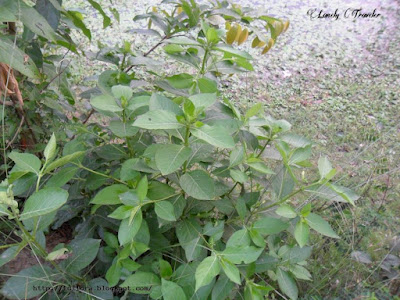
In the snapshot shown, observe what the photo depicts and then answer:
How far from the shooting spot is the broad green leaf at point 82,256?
105 cm

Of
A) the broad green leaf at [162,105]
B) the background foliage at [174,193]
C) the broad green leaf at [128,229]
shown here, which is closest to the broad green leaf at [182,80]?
the background foliage at [174,193]

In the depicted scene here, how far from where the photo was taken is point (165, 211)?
90cm

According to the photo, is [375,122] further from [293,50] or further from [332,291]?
[332,291]

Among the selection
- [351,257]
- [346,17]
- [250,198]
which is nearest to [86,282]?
[250,198]

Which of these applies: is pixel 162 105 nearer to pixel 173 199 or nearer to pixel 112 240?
pixel 173 199

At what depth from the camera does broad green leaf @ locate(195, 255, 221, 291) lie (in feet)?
2.61

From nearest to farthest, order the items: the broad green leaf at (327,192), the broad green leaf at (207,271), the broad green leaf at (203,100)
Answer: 1. the broad green leaf at (207,271)
2. the broad green leaf at (203,100)
3. the broad green leaf at (327,192)

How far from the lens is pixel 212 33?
1044 mm

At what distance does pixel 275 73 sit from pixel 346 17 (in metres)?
1.85

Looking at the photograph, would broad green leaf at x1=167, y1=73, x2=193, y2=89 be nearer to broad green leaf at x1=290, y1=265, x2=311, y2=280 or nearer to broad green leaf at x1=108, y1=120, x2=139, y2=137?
broad green leaf at x1=108, y1=120, x2=139, y2=137

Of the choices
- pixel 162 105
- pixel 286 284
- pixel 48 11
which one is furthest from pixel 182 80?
pixel 286 284

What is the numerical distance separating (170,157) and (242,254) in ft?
0.91

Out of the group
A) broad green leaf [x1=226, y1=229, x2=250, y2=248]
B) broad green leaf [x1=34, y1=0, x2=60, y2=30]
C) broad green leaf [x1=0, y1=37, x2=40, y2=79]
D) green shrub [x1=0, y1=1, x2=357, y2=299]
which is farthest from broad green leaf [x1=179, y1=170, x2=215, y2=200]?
broad green leaf [x1=34, y1=0, x2=60, y2=30]

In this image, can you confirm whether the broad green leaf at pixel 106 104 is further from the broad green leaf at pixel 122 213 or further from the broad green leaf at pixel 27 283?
the broad green leaf at pixel 27 283
